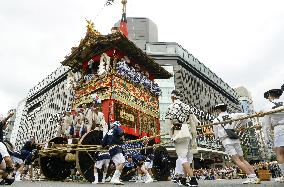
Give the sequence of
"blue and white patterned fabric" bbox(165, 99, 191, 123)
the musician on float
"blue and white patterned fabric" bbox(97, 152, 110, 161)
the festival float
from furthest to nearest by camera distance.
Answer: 1. the festival float
2. "blue and white patterned fabric" bbox(97, 152, 110, 161)
3. "blue and white patterned fabric" bbox(165, 99, 191, 123)
4. the musician on float

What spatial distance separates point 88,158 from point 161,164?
12.0 ft

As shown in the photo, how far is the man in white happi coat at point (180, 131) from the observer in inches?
235

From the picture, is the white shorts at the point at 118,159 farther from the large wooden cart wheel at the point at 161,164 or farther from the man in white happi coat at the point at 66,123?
→ the man in white happi coat at the point at 66,123

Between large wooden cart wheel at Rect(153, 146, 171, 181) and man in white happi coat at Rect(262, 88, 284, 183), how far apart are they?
5.41m

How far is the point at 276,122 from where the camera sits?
589 centimetres

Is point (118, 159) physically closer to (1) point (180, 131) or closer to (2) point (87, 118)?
(1) point (180, 131)

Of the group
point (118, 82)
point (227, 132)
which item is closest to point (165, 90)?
point (118, 82)

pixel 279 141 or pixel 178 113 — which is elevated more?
pixel 178 113

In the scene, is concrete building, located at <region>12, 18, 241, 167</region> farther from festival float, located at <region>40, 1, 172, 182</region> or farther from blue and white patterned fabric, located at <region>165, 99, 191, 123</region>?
blue and white patterned fabric, located at <region>165, 99, 191, 123</region>

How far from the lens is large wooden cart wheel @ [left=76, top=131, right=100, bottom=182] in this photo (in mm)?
8231

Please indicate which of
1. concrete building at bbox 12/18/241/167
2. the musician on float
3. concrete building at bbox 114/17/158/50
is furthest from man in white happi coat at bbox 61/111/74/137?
concrete building at bbox 114/17/158/50

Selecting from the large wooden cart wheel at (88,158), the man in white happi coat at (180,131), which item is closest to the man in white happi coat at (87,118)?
the large wooden cart wheel at (88,158)

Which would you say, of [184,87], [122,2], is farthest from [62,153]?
[184,87]

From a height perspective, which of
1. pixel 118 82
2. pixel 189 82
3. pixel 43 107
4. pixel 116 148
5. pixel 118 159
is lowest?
pixel 118 159
